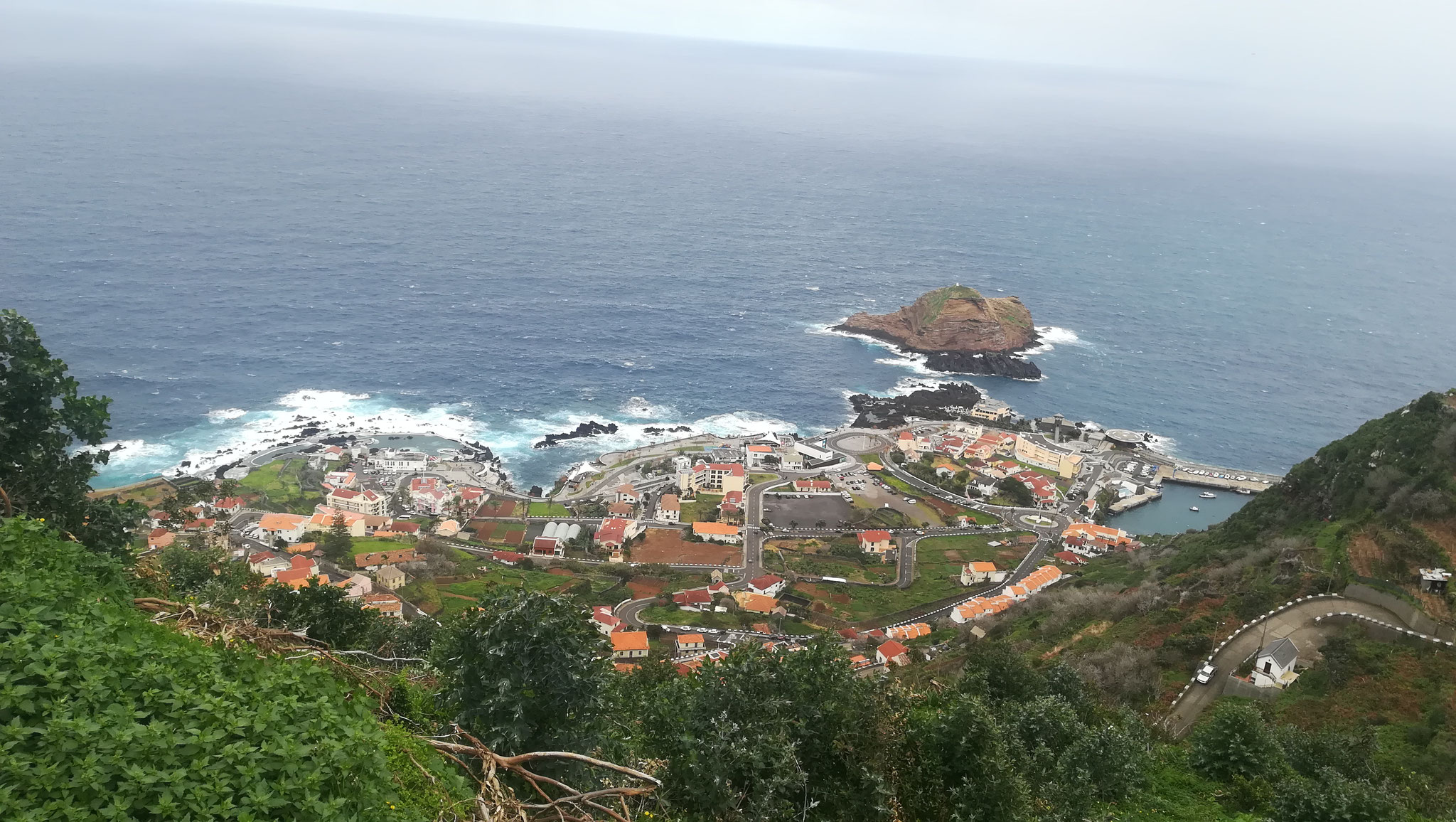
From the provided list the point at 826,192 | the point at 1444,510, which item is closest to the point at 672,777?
the point at 1444,510

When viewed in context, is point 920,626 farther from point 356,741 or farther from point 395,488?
point 356,741

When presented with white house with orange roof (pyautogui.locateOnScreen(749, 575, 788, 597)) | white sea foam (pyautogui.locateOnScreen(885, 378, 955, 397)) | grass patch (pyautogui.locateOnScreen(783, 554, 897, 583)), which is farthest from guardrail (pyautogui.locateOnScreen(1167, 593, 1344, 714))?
white sea foam (pyautogui.locateOnScreen(885, 378, 955, 397))

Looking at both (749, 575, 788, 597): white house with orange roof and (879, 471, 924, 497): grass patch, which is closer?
(749, 575, 788, 597): white house with orange roof

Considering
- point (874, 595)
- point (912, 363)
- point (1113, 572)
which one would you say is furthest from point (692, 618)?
point (912, 363)

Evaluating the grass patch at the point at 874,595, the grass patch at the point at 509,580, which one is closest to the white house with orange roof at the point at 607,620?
the grass patch at the point at 509,580

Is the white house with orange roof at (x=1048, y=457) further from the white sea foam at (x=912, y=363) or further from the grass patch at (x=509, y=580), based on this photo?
the grass patch at (x=509, y=580)

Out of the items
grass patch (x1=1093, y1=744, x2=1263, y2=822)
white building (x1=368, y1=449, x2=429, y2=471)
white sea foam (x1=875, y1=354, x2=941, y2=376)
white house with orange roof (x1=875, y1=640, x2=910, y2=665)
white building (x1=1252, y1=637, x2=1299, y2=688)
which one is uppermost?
grass patch (x1=1093, y1=744, x2=1263, y2=822)

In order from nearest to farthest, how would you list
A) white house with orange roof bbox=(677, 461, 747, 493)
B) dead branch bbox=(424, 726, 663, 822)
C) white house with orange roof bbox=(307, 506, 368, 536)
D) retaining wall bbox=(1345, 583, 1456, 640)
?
dead branch bbox=(424, 726, 663, 822)
retaining wall bbox=(1345, 583, 1456, 640)
white house with orange roof bbox=(307, 506, 368, 536)
white house with orange roof bbox=(677, 461, 747, 493)

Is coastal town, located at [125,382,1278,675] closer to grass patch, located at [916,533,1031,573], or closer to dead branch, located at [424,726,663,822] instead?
grass patch, located at [916,533,1031,573]
